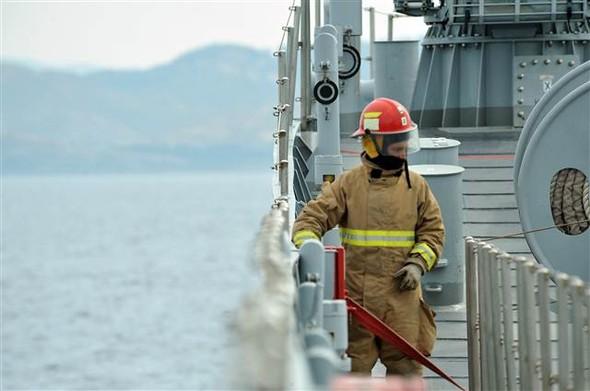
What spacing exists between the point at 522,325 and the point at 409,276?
783 mm

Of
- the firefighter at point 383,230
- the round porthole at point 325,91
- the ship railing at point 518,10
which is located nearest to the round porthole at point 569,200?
the firefighter at point 383,230

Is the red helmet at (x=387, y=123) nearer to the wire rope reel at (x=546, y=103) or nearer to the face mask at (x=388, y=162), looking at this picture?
the face mask at (x=388, y=162)

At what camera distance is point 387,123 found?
27.7 feet

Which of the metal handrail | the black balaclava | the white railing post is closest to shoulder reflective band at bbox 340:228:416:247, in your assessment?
the black balaclava

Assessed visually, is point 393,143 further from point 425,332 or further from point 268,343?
point 268,343

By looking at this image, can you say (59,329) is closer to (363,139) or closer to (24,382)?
(24,382)

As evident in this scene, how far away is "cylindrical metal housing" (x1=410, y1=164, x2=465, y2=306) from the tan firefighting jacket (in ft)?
9.23

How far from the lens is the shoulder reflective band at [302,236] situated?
832 cm

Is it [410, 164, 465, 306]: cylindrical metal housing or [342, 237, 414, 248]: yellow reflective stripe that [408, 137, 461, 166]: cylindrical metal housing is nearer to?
[410, 164, 465, 306]: cylindrical metal housing

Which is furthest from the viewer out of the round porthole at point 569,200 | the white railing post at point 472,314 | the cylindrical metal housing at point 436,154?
the cylindrical metal housing at point 436,154

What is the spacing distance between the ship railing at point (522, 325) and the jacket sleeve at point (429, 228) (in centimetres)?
27

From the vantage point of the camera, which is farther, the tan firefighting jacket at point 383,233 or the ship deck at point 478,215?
the ship deck at point 478,215

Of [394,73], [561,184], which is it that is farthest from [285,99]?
[394,73]

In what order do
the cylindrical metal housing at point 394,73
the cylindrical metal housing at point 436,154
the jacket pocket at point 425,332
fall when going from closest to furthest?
the jacket pocket at point 425,332
the cylindrical metal housing at point 436,154
the cylindrical metal housing at point 394,73
